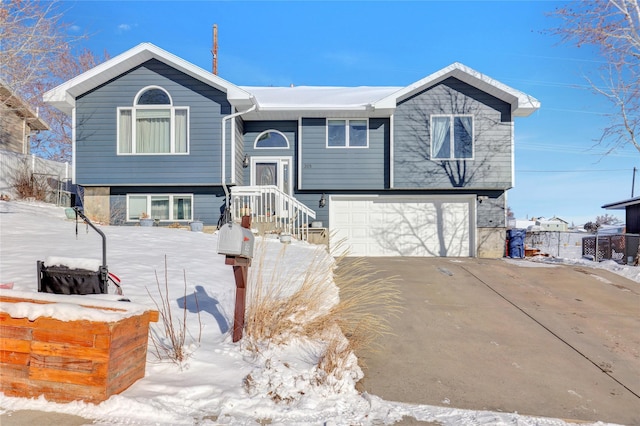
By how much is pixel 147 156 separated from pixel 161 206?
1.60 m

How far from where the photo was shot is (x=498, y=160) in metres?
11.9

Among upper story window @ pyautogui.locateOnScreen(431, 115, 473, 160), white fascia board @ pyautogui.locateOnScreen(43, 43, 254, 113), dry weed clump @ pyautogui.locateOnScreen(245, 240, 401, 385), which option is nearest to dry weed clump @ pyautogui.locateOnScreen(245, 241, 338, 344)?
dry weed clump @ pyautogui.locateOnScreen(245, 240, 401, 385)

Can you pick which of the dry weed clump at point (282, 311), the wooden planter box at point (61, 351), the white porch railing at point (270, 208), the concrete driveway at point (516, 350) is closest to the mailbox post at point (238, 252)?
the dry weed clump at point (282, 311)

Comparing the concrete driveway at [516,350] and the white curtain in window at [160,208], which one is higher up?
the white curtain in window at [160,208]

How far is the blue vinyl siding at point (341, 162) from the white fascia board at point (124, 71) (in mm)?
2282

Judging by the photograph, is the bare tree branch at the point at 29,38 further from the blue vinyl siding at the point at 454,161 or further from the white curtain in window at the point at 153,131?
the blue vinyl siding at the point at 454,161

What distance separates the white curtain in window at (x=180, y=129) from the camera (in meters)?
11.4

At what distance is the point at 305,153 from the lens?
479 inches

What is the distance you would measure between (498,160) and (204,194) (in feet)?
29.9

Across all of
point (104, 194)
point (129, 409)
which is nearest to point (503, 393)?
point (129, 409)

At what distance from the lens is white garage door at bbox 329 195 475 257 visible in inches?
487

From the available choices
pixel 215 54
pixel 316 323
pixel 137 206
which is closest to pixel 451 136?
pixel 316 323

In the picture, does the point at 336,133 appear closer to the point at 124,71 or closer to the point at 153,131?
the point at 153,131

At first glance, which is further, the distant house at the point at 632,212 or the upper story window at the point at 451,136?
the distant house at the point at 632,212
